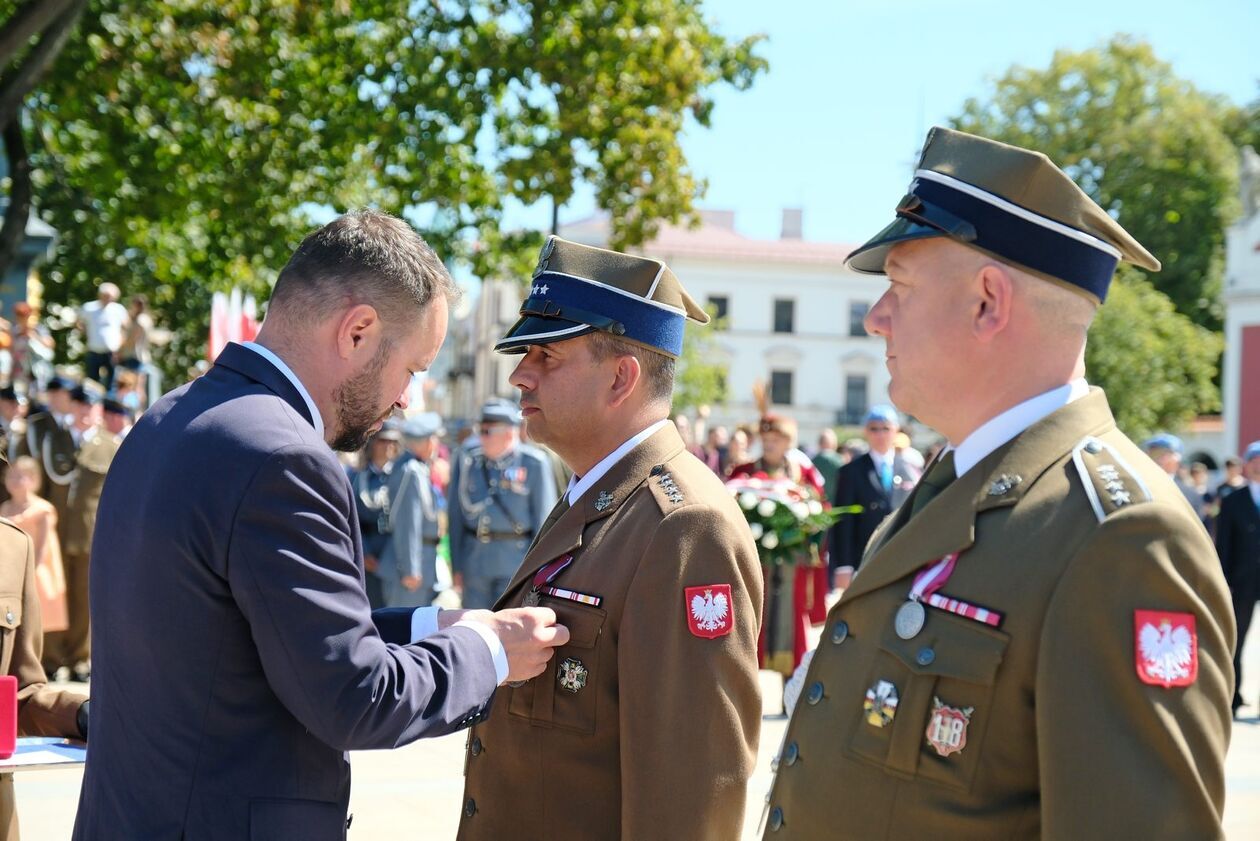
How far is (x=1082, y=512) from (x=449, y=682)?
48.0 inches

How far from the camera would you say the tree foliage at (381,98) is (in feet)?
46.7

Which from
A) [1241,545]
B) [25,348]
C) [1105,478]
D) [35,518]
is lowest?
[35,518]

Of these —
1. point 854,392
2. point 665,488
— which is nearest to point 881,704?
point 665,488

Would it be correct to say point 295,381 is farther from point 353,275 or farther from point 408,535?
point 408,535

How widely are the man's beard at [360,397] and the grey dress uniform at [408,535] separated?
26.1 feet

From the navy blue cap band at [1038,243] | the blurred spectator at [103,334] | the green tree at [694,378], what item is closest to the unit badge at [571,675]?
the navy blue cap band at [1038,243]

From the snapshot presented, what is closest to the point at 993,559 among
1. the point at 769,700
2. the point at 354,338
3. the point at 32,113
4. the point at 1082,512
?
the point at 1082,512

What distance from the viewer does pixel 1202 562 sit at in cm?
177

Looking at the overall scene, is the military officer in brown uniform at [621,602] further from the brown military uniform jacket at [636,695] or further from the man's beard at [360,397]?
the man's beard at [360,397]

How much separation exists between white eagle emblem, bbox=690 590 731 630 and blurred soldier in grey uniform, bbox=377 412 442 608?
25.9 ft

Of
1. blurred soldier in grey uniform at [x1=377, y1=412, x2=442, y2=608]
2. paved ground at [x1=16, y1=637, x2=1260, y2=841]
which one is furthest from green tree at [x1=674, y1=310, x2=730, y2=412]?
paved ground at [x1=16, y1=637, x2=1260, y2=841]

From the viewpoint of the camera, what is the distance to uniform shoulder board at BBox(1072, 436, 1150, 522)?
5.92 ft

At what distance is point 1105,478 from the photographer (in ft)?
6.10

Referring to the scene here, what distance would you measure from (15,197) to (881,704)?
14.6m
